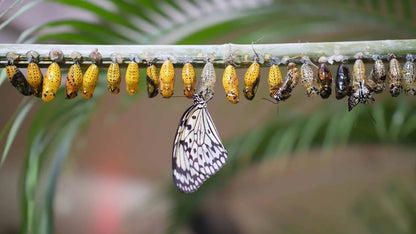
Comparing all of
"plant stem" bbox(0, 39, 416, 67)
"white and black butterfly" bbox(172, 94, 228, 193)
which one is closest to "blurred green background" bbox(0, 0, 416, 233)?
"plant stem" bbox(0, 39, 416, 67)

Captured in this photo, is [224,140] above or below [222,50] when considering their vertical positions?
below

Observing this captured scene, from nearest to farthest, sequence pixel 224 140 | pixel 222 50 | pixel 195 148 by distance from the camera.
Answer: pixel 222 50
pixel 195 148
pixel 224 140

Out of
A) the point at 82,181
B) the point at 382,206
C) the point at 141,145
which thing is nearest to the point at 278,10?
the point at 382,206

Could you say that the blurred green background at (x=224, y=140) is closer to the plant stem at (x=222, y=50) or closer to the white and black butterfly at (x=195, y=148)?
the plant stem at (x=222, y=50)

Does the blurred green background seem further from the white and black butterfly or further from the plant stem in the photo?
the white and black butterfly

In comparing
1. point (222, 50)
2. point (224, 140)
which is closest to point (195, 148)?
point (222, 50)

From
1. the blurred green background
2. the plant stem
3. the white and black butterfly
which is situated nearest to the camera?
the plant stem

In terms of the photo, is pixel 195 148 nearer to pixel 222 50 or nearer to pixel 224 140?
pixel 222 50
